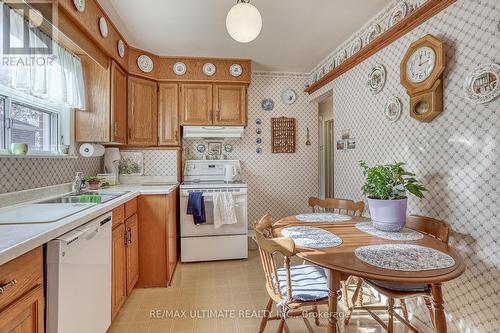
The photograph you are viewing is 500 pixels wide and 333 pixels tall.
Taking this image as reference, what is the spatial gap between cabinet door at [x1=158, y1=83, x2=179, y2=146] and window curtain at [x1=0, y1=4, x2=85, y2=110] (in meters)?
0.97

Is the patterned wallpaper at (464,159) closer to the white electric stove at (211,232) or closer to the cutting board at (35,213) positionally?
the white electric stove at (211,232)

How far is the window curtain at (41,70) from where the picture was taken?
1.71 metres

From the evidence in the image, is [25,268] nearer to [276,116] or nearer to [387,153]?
[387,153]

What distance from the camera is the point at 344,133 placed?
9.96ft

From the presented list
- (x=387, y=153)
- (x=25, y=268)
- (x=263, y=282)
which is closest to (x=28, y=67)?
(x=25, y=268)

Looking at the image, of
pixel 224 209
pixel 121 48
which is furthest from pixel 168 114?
pixel 224 209

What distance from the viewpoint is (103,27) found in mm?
2289

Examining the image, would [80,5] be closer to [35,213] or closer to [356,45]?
[35,213]

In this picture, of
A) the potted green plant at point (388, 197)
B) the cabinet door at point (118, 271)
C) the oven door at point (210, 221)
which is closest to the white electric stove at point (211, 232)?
the oven door at point (210, 221)

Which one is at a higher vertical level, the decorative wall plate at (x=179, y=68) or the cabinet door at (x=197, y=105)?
the decorative wall plate at (x=179, y=68)

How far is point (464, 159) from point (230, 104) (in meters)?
2.54

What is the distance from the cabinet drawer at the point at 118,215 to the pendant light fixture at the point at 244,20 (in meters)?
1.49

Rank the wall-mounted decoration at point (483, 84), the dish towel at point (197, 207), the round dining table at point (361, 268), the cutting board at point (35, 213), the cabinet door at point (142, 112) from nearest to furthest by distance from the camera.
→ the round dining table at point (361, 268) < the cutting board at point (35, 213) < the wall-mounted decoration at point (483, 84) < the dish towel at point (197, 207) < the cabinet door at point (142, 112)

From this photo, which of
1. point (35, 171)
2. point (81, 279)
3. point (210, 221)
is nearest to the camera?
point (81, 279)
